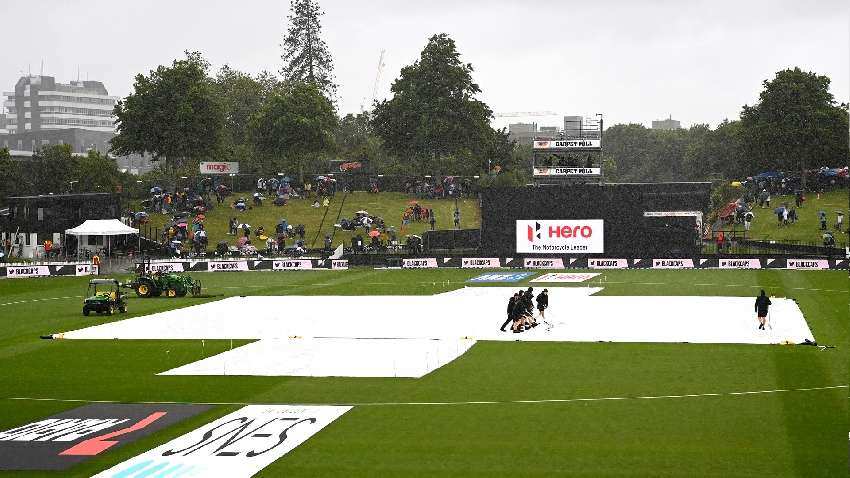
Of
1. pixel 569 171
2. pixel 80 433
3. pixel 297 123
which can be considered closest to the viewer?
pixel 80 433

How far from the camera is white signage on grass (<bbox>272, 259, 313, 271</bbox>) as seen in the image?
8412 cm

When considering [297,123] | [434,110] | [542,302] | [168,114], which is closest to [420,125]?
[434,110]

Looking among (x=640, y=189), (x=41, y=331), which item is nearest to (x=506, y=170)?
(x=640, y=189)

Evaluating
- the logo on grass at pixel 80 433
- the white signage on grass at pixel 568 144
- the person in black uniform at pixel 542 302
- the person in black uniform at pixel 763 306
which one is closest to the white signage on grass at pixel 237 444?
the logo on grass at pixel 80 433

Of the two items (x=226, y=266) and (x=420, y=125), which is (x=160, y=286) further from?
(x=420, y=125)

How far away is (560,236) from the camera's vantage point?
7969 centimetres

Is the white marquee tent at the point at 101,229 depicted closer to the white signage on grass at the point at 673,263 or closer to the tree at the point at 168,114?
the tree at the point at 168,114

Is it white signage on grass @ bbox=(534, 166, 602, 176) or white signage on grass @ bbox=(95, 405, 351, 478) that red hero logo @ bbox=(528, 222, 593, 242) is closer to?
white signage on grass @ bbox=(534, 166, 602, 176)

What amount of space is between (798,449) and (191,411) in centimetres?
1422

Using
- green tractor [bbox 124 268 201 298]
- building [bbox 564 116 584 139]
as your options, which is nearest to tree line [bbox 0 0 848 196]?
building [bbox 564 116 584 139]

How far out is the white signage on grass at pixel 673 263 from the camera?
77875mm

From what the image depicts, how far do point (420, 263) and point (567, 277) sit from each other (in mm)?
16267

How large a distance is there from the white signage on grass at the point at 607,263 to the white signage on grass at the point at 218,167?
55694 millimetres

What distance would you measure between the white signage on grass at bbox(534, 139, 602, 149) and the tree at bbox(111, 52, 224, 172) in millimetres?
49184
